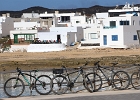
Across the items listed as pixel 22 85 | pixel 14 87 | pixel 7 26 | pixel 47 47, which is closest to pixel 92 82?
pixel 22 85

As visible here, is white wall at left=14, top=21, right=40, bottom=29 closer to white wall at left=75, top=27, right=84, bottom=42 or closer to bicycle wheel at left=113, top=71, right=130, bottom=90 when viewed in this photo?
white wall at left=75, top=27, right=84, bottom=42

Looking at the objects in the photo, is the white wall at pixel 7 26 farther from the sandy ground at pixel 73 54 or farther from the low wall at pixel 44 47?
the sandy ground at pixel 73 54

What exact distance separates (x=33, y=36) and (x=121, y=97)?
57.9 metres

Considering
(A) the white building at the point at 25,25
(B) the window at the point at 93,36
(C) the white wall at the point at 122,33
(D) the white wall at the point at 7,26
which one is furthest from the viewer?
(A) the white building at the point at 25,25

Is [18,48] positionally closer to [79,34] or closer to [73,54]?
[79,34]

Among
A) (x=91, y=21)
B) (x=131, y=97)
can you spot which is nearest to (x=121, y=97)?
(x=131, y=97)

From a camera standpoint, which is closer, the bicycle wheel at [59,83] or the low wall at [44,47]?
the bicycle wheel at [59,83]

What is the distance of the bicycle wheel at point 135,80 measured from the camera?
15.3 m

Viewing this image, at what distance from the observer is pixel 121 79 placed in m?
15.4

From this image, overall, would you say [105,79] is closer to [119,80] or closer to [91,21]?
[119,80]

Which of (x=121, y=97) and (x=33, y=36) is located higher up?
(x=33, y=36)

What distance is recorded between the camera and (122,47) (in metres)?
58.2

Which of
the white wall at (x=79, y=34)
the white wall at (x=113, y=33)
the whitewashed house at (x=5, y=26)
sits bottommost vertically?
the white wall at (x=113, y=33)

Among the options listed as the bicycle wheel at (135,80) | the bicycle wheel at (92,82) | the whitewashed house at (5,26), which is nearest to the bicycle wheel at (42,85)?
the bicycle wheel at (92,82)
